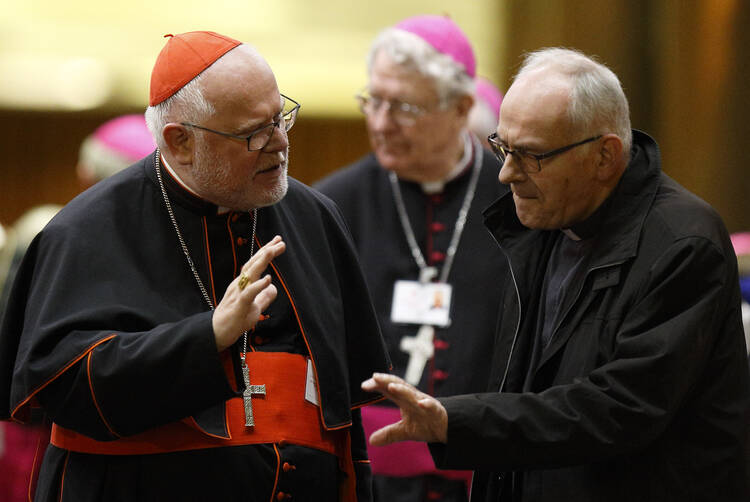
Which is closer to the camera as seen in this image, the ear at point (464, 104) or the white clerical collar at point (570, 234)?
the white clerical collar at point (570, 234)

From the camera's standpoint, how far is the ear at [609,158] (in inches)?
113

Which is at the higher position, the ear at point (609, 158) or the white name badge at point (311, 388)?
the ear at point (609, 158)

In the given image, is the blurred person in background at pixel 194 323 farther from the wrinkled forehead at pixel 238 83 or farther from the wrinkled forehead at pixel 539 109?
the wrinkled forehead at pixel 539 109

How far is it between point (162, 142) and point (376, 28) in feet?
16.6

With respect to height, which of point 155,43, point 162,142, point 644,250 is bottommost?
point 155,43

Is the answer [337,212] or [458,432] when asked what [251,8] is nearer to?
[337,212]

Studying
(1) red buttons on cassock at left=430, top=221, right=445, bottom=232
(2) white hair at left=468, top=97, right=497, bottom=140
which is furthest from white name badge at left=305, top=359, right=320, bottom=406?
(2) white hair at left=468, top=97, right=497, bottom=140

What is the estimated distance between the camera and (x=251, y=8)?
25.2 ft

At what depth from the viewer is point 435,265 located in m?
4.23

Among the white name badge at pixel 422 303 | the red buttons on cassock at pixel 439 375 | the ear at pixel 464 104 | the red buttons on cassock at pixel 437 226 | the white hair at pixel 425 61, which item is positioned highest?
the white hair at pixel 425 61

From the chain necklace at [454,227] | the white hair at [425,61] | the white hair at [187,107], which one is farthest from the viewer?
the white hair at [425,61]

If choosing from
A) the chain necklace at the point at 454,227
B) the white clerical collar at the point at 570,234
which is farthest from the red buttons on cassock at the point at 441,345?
the white clerical collar at the point at 570,234

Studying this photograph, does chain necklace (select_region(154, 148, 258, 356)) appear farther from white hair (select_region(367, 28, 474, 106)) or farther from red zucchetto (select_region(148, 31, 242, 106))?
white hair (select_region(367, 28, 474, 106))

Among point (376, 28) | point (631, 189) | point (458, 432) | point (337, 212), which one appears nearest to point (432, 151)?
point (337, 212)
